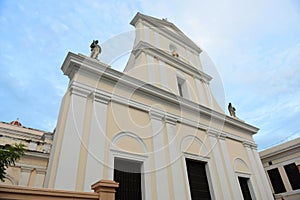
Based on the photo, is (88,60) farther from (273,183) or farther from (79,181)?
(273,183)

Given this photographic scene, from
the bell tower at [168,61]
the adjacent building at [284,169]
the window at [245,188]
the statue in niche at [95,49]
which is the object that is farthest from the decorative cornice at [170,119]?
the adjacent building at [284,169]

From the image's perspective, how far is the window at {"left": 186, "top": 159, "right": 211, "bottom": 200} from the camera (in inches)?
280

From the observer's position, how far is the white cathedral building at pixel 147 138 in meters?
5.33

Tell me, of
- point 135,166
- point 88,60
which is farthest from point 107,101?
point 135,166

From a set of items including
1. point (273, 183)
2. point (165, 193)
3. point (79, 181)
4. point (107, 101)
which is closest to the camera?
point (79, 181)

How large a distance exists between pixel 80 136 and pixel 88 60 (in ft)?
7.93

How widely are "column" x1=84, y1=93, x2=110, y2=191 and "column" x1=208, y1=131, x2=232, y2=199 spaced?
480cm

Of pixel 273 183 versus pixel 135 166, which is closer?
pixel 135 166

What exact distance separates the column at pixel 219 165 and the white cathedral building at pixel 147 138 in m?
0.03

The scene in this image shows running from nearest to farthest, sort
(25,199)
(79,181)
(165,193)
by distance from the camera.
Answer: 1. (25,199)
2. (79,181)
3. (165,193)

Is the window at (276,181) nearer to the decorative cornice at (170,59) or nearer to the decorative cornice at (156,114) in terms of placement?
the decorative cornice at (170,59)

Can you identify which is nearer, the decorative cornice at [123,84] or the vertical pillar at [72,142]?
the vertical pillar at [72,142]

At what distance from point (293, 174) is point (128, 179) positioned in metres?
12.3

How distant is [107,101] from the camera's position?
6.42 meters
